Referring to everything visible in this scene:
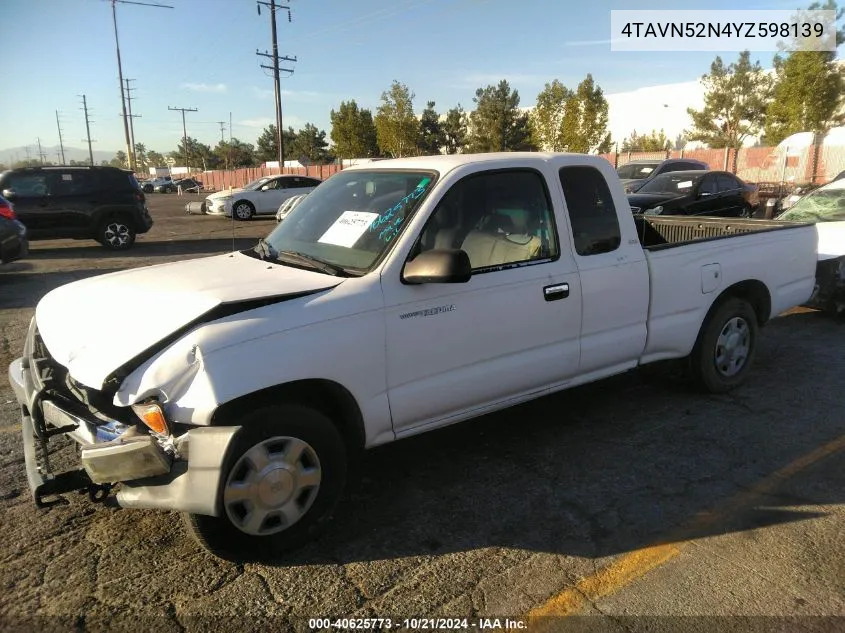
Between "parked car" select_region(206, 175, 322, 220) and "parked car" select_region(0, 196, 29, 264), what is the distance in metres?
12.0

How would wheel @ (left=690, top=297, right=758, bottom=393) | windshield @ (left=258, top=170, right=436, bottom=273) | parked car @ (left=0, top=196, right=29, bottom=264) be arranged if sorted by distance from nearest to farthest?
windshield @ (left=258, top=170, right=436, bottom=273)
wheel @ (left=690, top=297, right=758, bottom=393)
parked car @ (left=0, top=196, right=29, bottom=264)

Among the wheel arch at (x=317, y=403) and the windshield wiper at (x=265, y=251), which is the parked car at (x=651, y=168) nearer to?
the windshield wiper at (x=265, y=251)

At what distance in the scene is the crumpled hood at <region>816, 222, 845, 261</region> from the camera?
7.01 m

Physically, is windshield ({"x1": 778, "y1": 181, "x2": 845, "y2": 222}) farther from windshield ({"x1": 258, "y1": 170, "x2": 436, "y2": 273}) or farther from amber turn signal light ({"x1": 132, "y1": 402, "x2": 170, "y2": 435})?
amber turn signal light ({"x1": 132, "y1": 402, "x2": 170, "y2": 435})

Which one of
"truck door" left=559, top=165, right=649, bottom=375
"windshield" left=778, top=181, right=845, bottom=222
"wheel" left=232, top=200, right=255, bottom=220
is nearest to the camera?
"truck door" left=559, top=165, right=649, bottom=375

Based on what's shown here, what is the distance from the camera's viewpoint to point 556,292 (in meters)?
3.86

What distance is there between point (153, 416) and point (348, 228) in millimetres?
1497

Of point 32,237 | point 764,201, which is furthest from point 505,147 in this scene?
point 32,237

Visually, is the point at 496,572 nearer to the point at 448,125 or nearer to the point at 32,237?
the point at 32,237

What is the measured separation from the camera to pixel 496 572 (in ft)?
9.69

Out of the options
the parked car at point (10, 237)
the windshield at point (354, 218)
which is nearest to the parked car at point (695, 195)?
the windshield at point (354, 218)

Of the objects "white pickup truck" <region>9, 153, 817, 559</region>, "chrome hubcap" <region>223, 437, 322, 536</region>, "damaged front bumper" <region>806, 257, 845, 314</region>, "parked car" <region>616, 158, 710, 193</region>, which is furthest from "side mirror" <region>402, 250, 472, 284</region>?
"parked car" <region>616, 158, 710, 193</region>

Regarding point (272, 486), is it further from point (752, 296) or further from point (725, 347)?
point (752, 296)

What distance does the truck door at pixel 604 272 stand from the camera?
13.3 ft
